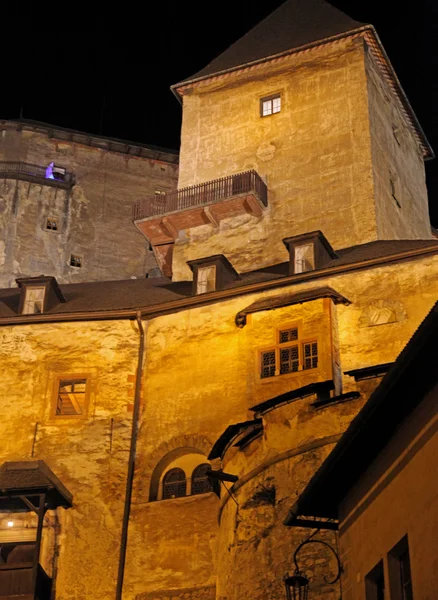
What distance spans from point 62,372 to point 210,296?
14.0 feet

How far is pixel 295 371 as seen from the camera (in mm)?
24094

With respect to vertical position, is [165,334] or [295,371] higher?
[165,334]

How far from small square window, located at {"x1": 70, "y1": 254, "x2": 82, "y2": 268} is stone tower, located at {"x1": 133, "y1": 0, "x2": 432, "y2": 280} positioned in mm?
12424

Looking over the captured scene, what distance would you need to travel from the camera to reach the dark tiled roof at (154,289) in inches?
1028

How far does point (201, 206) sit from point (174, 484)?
37.7ft

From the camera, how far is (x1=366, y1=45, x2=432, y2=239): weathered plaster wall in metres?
33.1

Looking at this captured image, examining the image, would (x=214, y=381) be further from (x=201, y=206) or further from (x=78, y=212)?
(x=78, y=212)

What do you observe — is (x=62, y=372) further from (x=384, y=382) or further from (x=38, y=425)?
(x=384, y=382)

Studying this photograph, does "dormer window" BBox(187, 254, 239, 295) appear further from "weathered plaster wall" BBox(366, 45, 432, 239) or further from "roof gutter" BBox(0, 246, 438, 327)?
"weathered plaster wall" BBox(366, 45, 432, 239)

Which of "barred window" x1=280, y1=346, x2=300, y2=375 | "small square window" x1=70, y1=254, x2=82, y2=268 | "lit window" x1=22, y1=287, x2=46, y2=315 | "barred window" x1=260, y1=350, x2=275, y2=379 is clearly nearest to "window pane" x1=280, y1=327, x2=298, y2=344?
"barred window" x1=280, y1=346, x2=300, y2=375

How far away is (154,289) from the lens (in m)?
30.5

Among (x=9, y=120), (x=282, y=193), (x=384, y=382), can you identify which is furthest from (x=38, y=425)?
(x=9, y=120)

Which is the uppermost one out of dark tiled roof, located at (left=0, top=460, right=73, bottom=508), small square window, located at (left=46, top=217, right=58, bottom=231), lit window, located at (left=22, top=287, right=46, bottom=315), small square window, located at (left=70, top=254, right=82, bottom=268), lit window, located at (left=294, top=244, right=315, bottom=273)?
small square window, located at (left=46, top=217, right=58, bottom=231)

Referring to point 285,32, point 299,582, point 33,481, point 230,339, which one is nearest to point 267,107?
point 285,32
